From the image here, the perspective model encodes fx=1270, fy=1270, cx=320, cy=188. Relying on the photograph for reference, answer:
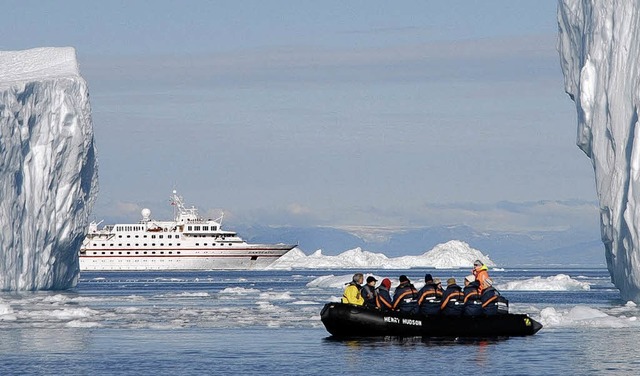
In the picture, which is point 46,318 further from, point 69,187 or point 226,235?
point 226,235

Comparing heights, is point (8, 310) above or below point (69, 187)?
below

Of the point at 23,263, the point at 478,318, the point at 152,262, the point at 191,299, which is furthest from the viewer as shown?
the point at 152,262

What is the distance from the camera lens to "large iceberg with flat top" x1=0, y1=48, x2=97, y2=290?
171ft

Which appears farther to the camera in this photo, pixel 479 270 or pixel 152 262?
pixel 152 262

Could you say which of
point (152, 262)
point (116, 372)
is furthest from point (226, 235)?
point (116, 372)

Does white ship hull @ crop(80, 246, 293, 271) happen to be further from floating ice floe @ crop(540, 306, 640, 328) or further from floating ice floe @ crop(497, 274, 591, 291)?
floating ice floe @ crop(540, 306, 640, 328)

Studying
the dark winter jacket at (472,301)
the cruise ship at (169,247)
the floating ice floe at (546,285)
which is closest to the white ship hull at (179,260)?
the cruise ship at (169,247)

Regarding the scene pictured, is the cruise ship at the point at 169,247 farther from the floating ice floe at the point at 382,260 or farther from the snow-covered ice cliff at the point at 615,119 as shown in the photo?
the snow-covered ice cliff at the point at 615,119

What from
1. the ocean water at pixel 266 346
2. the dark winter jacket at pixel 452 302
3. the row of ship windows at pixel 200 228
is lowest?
the ocean water at pixel 266 346

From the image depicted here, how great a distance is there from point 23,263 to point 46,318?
700 inches

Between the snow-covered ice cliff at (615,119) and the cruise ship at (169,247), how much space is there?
7698 cm

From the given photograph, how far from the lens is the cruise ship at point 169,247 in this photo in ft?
392

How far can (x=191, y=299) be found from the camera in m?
50.1

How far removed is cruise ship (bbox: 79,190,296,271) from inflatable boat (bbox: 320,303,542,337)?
90542 mm
